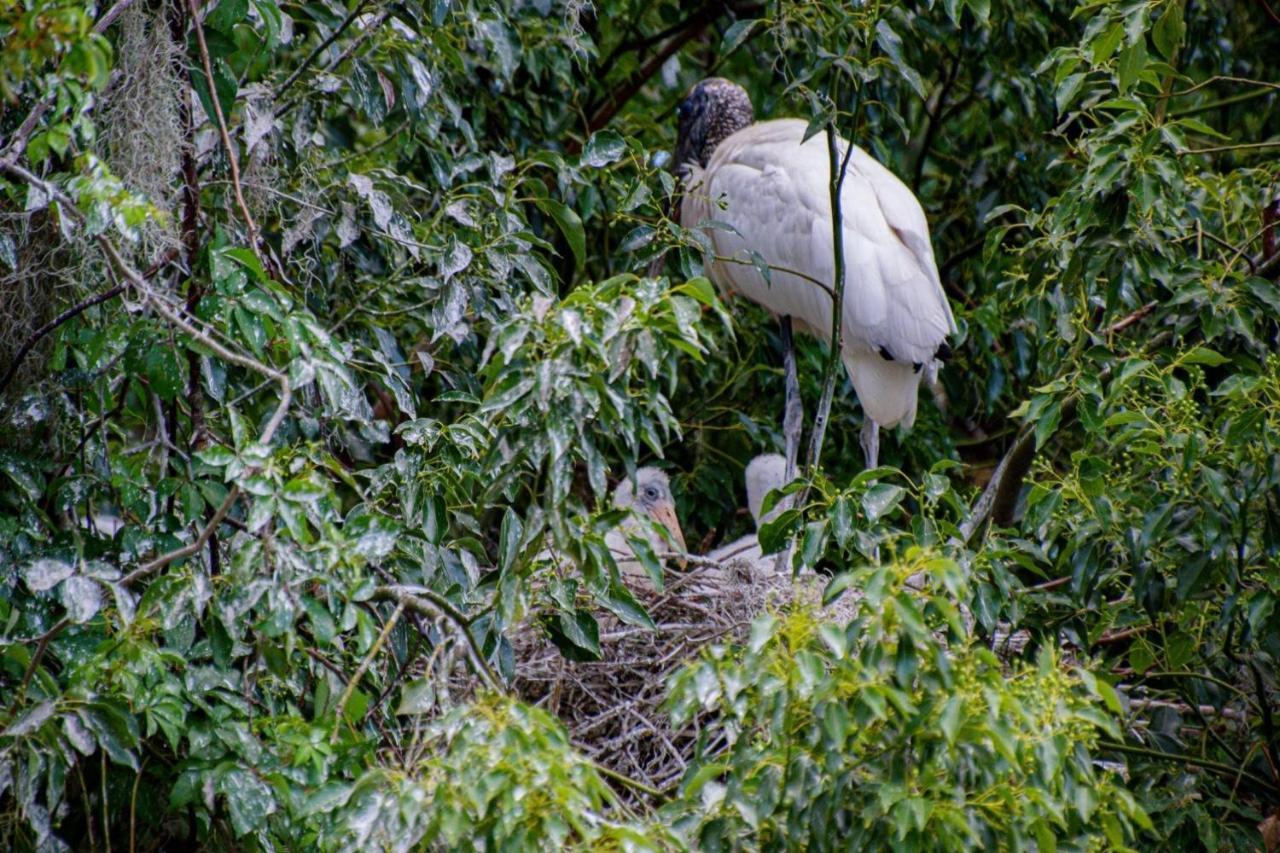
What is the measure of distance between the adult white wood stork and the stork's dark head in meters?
0.23

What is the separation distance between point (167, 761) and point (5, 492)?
0.67m

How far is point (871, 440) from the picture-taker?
19.0 ft

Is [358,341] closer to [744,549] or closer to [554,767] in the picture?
[744,549]

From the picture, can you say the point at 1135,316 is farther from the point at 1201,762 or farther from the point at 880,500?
the point at 880,500

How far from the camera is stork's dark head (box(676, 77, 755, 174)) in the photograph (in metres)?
6.68

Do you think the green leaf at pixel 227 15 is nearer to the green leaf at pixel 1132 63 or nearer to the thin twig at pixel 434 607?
the thin twig at pixel 434 607

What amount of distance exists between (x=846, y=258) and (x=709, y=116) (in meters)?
1.23

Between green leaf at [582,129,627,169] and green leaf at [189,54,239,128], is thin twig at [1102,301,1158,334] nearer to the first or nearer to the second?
green leaf at [582,129,627,169]

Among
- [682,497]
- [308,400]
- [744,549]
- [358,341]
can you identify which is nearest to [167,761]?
[308,400]

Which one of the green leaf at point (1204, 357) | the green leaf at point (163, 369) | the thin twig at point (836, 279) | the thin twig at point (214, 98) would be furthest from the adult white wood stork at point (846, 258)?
the green leaf at point (163, 369)

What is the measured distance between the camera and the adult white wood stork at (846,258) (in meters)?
5.66

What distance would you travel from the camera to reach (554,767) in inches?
98.6

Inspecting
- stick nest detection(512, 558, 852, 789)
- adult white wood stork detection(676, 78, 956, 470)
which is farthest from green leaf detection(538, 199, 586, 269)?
adult white wood stork detection(676, 78, 956, 470)

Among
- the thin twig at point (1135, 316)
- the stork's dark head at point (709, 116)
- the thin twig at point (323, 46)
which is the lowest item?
the stork's dark head at point (709, 116)
